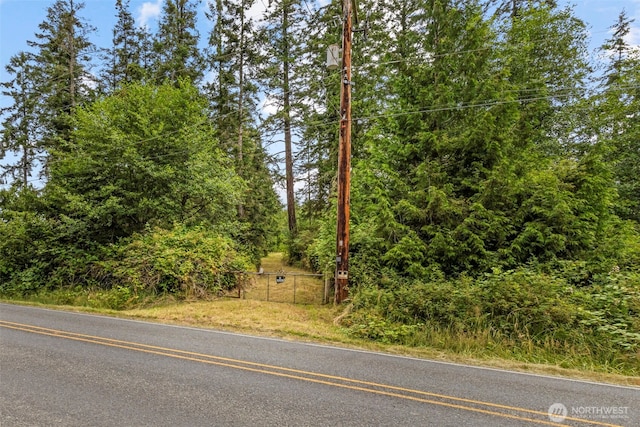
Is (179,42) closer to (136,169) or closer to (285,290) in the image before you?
(136,169)

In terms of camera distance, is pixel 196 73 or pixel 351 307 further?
pixel 196 73

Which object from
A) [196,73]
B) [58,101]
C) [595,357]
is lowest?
[595,357]

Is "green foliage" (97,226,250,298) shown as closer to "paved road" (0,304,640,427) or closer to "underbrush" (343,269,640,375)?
"paved road" (0,304,640,427)

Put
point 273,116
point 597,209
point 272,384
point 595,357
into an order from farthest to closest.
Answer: point 273,116, point 597,209, point 595,357, point 272,384

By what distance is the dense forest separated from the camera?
24.4ft

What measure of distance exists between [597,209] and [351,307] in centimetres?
749

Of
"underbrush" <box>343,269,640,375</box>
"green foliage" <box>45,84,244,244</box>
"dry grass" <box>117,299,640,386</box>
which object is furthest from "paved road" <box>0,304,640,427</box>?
"green foliage" <box>45,84,244,244</box>

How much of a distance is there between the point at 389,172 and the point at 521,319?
5.09 m

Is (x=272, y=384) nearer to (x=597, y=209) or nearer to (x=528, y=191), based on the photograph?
(x=528, y=191)

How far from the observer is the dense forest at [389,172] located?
293 inches

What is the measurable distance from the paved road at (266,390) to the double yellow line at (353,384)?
0.02 meters

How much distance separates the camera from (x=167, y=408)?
11.2 feet

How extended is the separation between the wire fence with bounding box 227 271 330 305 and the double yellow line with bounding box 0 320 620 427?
201 inches

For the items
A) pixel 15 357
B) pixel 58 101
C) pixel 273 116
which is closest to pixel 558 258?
pixel 15 357
